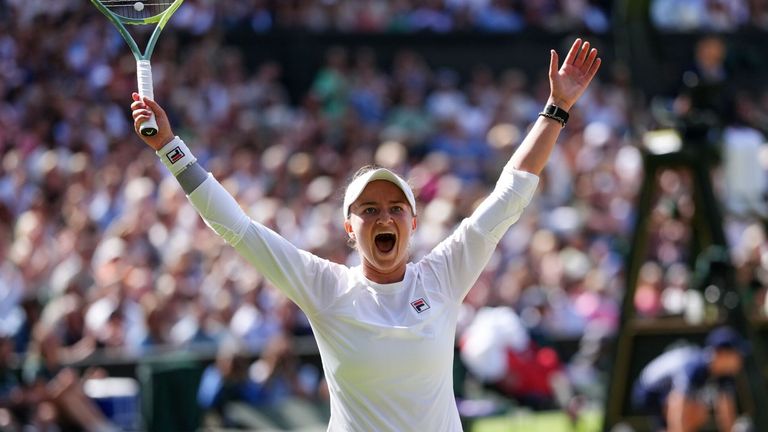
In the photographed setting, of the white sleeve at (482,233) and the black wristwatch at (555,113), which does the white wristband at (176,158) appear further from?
the black wristwatch at (555,113)

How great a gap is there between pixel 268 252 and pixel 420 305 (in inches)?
19.1

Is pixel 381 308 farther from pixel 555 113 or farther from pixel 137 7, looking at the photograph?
pixel 137 7

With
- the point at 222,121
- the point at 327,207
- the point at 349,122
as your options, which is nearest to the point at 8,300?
the point at 327,207

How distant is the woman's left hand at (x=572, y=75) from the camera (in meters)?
4.53

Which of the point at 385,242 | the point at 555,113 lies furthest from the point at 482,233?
the point at 555,113

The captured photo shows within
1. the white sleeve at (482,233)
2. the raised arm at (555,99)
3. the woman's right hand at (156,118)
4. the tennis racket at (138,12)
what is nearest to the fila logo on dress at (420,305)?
the white sleeve at (482,233)

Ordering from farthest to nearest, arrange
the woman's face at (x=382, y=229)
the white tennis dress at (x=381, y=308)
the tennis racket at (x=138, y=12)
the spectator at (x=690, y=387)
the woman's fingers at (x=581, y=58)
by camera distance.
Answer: the spectator at (x=690, y=387) < the woman's fingers at (x=581, y=58) < the tennis racket at (x=138, y=12) < the woman's face at (x=382, y=229) < the white tennis dress at (x=381, y=308)

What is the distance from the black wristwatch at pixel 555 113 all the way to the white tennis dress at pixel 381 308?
24 cm

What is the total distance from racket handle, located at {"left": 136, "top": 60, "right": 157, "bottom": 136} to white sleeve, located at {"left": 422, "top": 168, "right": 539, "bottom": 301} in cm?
96

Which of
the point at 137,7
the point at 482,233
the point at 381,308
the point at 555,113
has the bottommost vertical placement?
the point at 381,308

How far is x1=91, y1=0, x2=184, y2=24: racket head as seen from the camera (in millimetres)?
4570

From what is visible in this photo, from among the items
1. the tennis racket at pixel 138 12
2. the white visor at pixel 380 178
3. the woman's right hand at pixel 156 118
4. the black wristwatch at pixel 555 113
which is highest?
the tennis racket at pixel 138 12

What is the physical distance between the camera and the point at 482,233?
171 inches

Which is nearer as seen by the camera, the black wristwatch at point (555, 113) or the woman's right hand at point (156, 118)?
the woman's right hand at point (156, 118)
